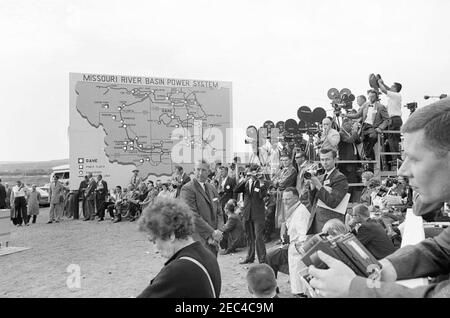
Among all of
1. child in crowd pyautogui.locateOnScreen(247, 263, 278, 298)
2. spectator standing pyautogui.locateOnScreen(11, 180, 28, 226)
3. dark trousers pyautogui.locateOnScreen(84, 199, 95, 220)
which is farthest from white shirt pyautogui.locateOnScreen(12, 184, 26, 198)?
child in crowd pyautogui.locateOnScreen(247, 263, 278, 298)

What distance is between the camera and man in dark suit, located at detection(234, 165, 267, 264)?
6.90 meters

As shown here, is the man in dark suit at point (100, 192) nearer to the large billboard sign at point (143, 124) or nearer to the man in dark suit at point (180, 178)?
the large billboard sign at point (143, 124)

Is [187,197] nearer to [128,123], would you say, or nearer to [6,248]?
[6,248]

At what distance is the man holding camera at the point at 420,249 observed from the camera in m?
1.01

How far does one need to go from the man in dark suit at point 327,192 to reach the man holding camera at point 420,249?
2.87 meters

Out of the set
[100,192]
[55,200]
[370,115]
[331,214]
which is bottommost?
[55,200]

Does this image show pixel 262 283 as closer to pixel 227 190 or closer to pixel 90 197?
pixel 227 190

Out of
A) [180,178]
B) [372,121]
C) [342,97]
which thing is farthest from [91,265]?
[342,97]

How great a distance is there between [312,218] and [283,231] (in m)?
1.66

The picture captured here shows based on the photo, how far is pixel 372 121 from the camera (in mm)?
7574

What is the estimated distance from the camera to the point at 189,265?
6.51ft

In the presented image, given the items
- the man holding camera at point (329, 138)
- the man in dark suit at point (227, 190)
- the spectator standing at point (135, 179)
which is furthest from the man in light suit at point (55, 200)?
the man holding camera at point (329, 138)

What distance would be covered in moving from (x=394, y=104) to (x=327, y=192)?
4.12m
